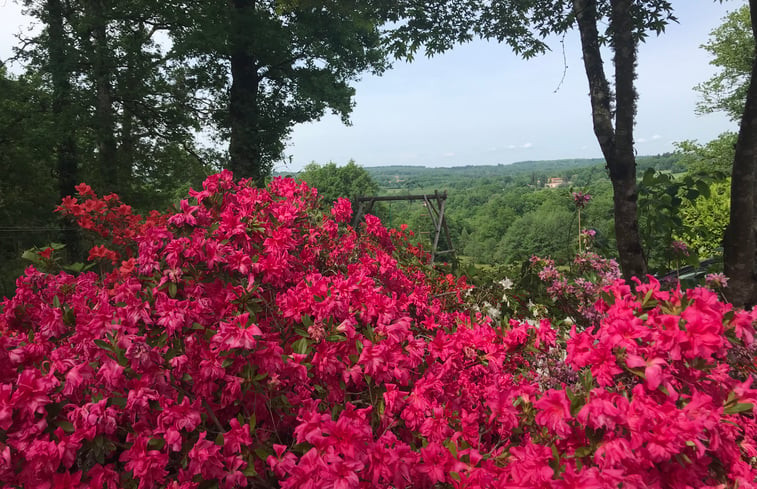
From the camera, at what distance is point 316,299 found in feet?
5.85

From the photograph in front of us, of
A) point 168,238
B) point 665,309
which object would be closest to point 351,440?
point 665,309

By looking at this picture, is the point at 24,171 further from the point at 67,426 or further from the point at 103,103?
the point at 67,426

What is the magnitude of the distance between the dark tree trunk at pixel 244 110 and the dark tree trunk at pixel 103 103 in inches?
97.4

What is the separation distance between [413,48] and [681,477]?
5355 millimetres

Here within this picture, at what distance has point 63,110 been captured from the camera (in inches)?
376

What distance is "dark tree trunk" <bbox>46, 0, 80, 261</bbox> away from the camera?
30.3 ft

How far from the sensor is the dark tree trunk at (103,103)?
31.3 ft

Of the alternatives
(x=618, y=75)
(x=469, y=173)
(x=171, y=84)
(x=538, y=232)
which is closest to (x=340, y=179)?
(x=538, y=232)

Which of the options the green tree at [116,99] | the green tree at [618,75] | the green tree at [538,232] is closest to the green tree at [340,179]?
the green tree at [538,232]

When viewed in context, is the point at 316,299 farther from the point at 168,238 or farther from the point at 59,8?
the point at 59,8

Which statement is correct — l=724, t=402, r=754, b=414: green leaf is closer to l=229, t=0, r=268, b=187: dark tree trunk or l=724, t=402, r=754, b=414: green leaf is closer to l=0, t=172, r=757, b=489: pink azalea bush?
l=0, t=172, r=757, b=489: pink azalea bush

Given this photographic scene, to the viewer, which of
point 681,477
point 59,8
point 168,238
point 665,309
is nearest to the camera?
point 681,477

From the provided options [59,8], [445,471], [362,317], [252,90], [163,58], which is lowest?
[445,471]

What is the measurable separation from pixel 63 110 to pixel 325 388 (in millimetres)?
10361
